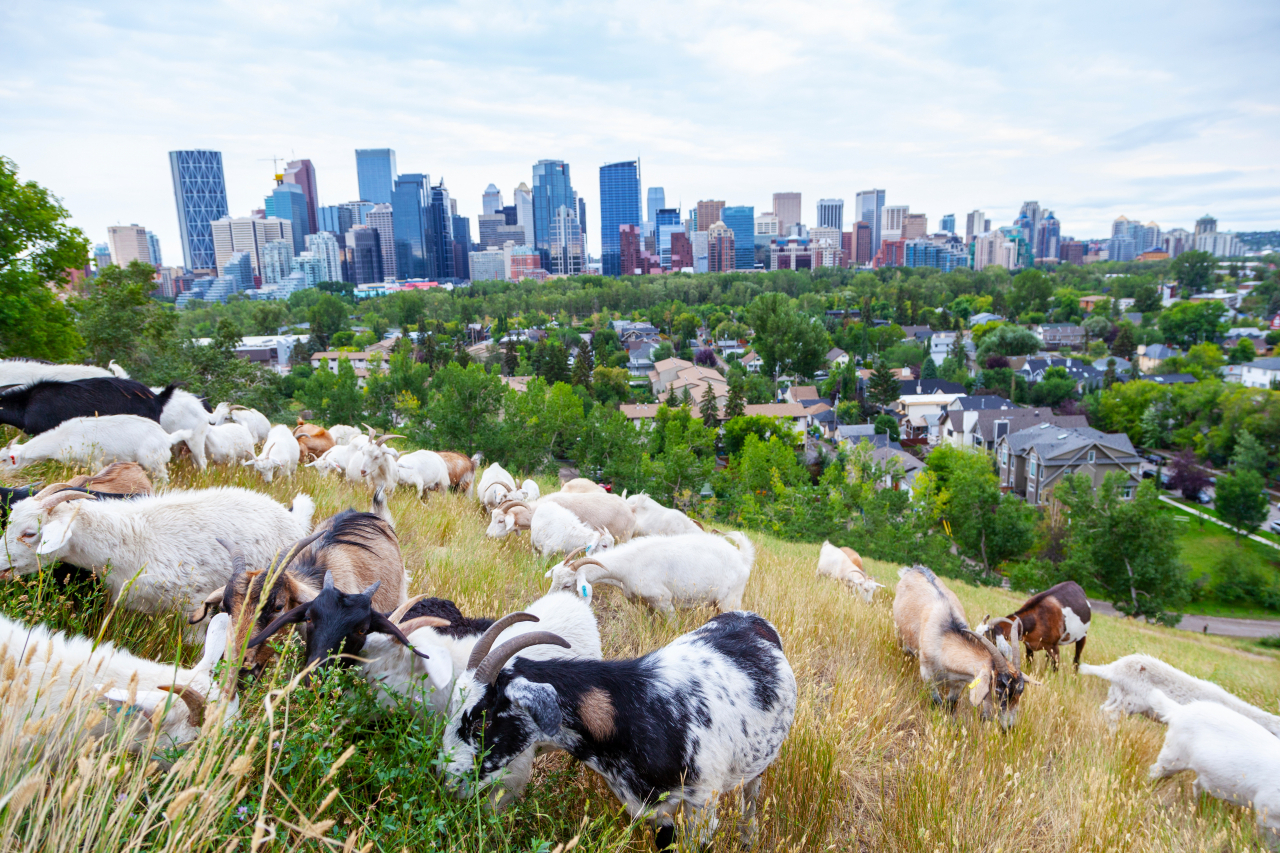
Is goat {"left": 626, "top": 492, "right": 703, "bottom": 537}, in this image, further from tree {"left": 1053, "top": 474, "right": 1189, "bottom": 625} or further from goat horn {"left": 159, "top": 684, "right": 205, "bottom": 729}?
tree {"left": 1053, "top": 474, "right": 1189, "bottom": 625}

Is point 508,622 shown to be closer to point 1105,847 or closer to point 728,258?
point 1105,847

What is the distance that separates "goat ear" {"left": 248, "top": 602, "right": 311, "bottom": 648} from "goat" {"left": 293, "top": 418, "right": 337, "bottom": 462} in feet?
28.8

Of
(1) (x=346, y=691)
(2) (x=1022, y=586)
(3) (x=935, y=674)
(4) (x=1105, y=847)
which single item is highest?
(1) (x=346, y=691)

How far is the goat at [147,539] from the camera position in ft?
11.1

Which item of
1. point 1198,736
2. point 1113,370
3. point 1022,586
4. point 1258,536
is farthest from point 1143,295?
point 1198,736

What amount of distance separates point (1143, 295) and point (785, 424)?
92.7 m

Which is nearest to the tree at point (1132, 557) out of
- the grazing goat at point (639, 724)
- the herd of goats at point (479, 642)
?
the herd of goats at point (479, 642)

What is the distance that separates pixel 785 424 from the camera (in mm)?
49469

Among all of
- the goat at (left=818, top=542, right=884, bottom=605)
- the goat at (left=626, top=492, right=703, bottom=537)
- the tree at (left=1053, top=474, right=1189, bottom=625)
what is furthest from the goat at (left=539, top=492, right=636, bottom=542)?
the tree at (left=1053, top=474, right=1189, bottom=625)

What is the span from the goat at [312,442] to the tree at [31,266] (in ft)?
23.1

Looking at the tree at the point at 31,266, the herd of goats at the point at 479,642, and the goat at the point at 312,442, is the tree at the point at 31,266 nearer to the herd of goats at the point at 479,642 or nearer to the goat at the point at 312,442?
the goat at the point at 312,442

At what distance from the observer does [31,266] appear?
46.4 ft

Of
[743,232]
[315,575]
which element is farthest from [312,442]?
[743,232]

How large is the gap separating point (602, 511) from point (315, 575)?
15.9ft
